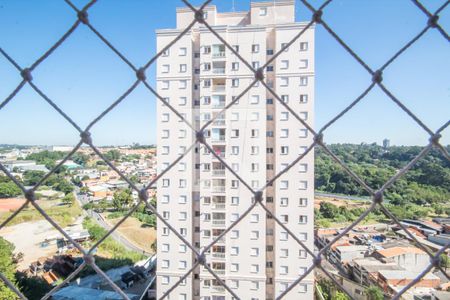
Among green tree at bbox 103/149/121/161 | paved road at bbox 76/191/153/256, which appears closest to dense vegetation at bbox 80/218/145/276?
paved road at bbox 76/191/153/256

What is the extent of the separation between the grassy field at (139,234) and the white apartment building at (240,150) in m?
4.78

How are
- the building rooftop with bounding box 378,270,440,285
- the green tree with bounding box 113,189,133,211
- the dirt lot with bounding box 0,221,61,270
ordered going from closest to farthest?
the building rooftop with bounding box 378,270,440,285, the dirt lot with bounding box 0,221,61,270, the green tree with bounding box 113,189,133,211

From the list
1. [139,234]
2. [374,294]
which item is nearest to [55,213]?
[139,234]

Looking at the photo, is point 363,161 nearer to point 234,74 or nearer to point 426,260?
point 426,260

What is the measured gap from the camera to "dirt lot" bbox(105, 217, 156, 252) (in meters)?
8.34

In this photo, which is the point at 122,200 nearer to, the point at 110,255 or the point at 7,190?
the point at 110,255

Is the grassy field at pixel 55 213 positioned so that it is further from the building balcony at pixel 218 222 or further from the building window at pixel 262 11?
the building window at pixel 262 11

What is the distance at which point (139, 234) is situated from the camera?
8820mm

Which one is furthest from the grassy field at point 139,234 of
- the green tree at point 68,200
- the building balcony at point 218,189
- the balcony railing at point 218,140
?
the balcony railing at point 218,140

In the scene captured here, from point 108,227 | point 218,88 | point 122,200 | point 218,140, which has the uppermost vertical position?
point 218,88

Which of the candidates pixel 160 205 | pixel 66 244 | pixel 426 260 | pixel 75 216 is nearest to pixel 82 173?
pixel 75 216

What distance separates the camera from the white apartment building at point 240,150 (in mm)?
3502

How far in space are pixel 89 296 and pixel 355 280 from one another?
5336 mm

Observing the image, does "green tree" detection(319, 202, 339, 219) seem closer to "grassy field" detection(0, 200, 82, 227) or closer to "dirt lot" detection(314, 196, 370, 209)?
"dirt lot" detection(314, 196, 370, 209)
